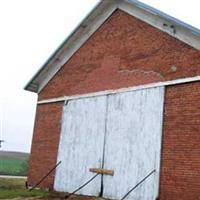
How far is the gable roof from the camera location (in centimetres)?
1314

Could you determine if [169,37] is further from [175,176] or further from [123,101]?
[175,176]

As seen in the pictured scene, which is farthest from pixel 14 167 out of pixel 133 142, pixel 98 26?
→ pixel 133 142

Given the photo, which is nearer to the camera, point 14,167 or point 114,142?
point 114,142

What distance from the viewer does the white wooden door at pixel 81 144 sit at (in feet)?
49.6

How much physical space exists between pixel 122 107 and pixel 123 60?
169 cm

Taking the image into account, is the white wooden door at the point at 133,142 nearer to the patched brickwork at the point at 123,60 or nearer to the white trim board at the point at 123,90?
the white trim board at the point at 123,90

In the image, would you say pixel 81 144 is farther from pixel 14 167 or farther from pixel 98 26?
pixel 14 167

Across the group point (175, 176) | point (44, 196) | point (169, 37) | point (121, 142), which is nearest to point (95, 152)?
point (121, 142)

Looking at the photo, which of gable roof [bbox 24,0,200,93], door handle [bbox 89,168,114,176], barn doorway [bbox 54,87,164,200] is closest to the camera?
gable roof [bbox 24,0,200,93]

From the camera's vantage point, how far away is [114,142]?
47.7 feet

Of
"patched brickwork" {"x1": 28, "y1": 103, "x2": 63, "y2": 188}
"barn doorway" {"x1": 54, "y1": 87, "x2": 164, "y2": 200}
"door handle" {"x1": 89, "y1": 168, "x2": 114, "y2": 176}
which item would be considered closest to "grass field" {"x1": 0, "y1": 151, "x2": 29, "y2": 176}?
"patched brickwork" {"x1": 28, "y1": 103, "x2": 63, "y2": 188}

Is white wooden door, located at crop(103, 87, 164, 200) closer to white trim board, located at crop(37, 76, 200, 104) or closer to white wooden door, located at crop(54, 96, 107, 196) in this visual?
white trim board, located at crop(37, 76, 200, 104)

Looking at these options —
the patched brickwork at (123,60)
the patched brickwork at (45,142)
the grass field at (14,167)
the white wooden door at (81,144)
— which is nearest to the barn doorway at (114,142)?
the white wooden door at (81,144)

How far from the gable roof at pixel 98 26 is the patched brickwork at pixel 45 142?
4.57ft
